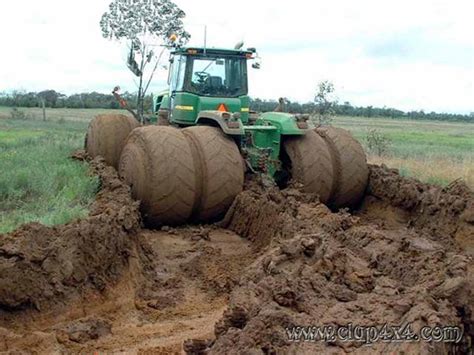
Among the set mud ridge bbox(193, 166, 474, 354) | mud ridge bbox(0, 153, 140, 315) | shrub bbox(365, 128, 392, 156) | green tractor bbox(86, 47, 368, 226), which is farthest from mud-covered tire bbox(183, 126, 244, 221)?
shrub bbox(365, 128, 392, 156)

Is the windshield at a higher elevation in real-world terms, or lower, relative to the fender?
higher

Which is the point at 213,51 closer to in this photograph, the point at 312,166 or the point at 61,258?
the point at 312,166

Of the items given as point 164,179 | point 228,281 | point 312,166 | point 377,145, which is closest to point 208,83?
point 312,166

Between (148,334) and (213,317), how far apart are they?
639 millimetres

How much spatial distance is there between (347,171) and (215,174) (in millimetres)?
1991

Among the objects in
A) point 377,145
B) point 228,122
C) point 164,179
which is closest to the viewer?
point 164,179

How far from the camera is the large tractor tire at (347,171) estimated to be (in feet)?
28.9

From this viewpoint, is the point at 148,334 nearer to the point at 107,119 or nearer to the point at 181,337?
the point at 181,337

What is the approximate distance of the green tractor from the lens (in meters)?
7.84

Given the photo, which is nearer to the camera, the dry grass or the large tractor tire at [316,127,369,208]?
the large tractor tire at [316,127,369,208]

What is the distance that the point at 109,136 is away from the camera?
10.2 meters

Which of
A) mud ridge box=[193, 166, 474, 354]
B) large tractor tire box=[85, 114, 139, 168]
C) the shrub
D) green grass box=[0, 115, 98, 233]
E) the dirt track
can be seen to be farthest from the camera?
the shrub

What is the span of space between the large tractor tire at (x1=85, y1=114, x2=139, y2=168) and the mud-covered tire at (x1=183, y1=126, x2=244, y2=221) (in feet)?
7.70

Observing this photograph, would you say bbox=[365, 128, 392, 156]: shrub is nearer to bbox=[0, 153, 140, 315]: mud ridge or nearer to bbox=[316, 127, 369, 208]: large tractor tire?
bbox=[316, 127, 369, 208]: large tractor tire
